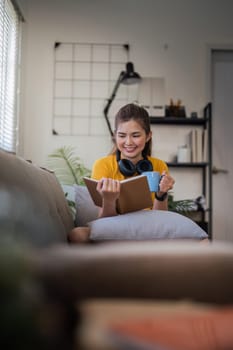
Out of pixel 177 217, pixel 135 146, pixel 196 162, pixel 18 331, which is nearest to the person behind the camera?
pixel 18 331

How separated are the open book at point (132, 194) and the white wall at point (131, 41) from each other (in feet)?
7.76

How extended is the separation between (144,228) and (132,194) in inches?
5.5

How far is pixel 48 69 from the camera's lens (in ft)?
12.3

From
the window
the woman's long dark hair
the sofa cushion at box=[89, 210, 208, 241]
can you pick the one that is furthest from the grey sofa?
the window

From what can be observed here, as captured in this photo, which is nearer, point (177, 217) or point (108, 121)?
point (177, 217)

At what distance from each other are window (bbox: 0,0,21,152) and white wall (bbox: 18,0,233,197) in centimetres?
27

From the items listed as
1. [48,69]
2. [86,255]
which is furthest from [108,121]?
[86,255]

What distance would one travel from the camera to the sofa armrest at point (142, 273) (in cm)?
28

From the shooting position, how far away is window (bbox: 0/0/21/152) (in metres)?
3.00

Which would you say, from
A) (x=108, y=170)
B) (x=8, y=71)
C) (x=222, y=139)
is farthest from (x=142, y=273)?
(x=222, y=139)

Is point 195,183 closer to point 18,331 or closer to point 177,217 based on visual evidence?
point 177,217

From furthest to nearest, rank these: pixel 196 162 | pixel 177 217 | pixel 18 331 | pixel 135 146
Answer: pixel 196 162, pixel 135 146, pixel 177 217, pixel 18 331

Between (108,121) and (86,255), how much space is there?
345 cm

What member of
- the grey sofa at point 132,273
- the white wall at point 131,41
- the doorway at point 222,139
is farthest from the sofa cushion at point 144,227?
the doorway at point 222,139
